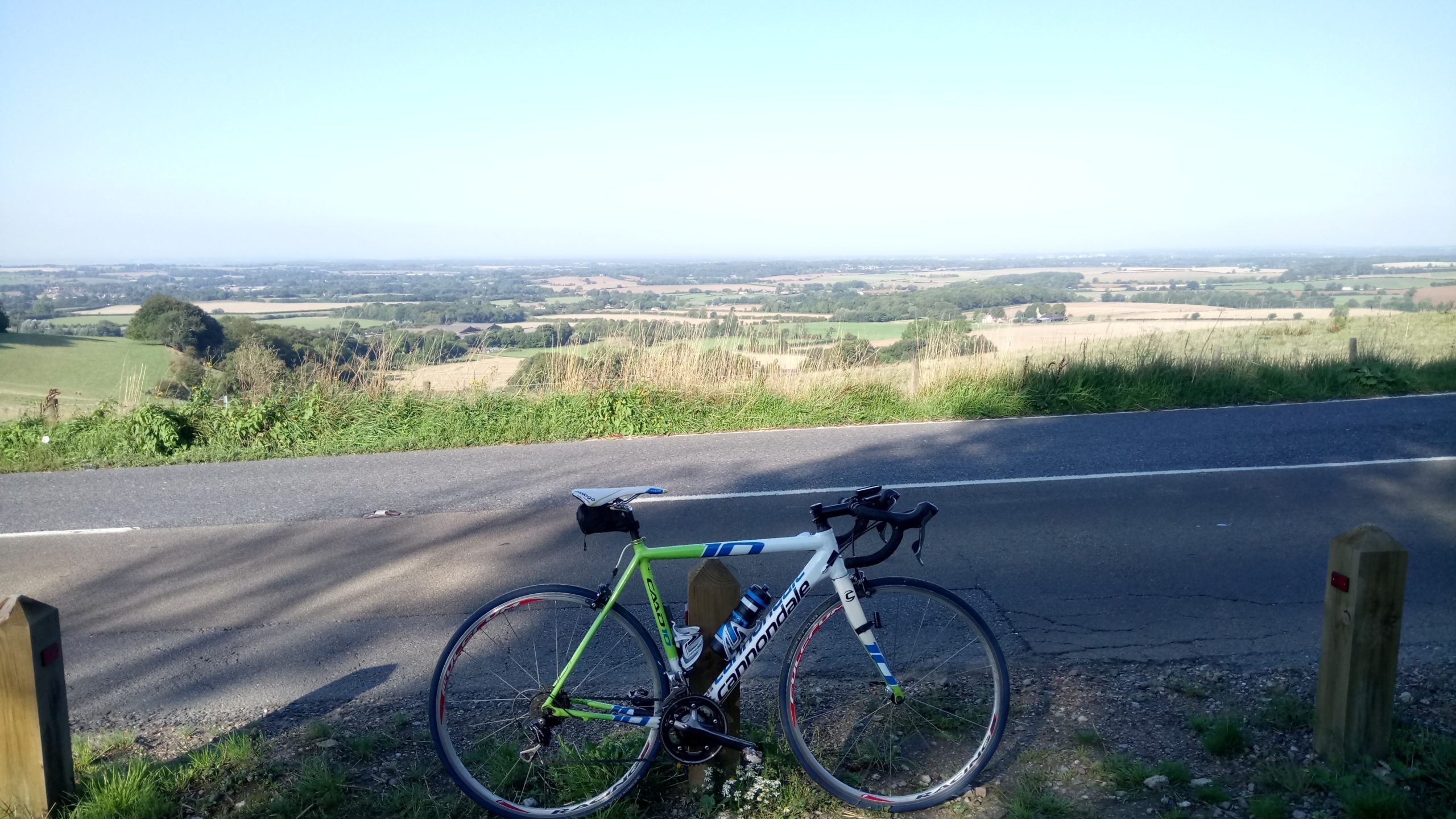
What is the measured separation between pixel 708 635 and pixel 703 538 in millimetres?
3931

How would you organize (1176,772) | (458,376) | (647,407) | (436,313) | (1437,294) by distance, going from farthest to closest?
(1437,294) → (436,313) → (458,376) → (647,407) → (1176,772)

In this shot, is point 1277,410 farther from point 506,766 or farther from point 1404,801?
point 506,766

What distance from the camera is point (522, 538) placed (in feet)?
25.4

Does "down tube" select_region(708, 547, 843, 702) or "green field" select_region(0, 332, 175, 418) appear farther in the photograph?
"green field" select_region(0, 332, 175, 418)

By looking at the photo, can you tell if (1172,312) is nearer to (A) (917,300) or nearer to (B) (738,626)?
(A) (917,300)

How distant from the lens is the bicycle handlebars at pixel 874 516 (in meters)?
3.41

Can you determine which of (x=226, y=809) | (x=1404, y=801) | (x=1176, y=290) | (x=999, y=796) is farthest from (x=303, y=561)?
(x=1176, y=290)

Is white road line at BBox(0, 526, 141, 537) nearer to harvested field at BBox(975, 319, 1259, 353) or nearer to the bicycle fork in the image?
the bicycle fork

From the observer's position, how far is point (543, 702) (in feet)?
11.9

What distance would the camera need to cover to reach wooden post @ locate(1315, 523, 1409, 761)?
11.6 feet

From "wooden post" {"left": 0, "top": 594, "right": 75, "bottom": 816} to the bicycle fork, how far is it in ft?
8.77

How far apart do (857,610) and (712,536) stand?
3970 millimetres

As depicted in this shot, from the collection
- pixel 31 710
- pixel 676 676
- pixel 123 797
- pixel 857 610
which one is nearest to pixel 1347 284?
pixel 857 610

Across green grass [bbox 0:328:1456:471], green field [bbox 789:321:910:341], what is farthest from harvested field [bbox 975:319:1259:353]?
green grass [bbox 0:328:1456:471]
